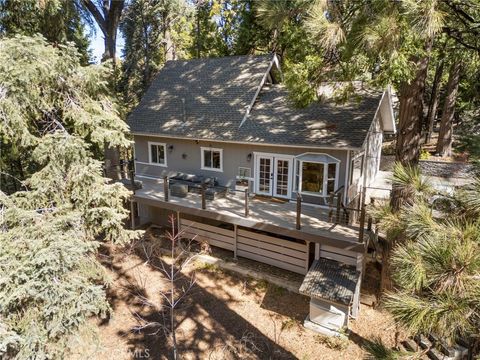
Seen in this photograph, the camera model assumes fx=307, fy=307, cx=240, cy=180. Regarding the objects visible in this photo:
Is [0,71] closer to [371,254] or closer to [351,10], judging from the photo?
[351,10]

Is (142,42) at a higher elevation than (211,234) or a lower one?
higher

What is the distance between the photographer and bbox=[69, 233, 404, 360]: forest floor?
7121mm

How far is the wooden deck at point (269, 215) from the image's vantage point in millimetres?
8320

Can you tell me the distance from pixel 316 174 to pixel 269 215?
7.00 feet

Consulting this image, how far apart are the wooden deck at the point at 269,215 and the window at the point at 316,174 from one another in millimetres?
628

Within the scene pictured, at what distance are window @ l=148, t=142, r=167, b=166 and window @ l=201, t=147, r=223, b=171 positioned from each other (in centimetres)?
208

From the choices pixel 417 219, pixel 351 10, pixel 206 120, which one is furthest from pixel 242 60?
pixel 417 219

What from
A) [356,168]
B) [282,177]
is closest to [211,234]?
[282,177]

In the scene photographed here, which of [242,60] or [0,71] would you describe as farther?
[242,60]

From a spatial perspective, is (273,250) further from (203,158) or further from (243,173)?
(203,158)

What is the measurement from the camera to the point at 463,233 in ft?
9.50

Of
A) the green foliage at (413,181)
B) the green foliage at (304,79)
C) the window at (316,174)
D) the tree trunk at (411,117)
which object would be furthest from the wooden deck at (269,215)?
the green foliage at (413,181)

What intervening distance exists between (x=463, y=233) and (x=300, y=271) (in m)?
7.26

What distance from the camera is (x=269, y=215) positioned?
32.1ft
